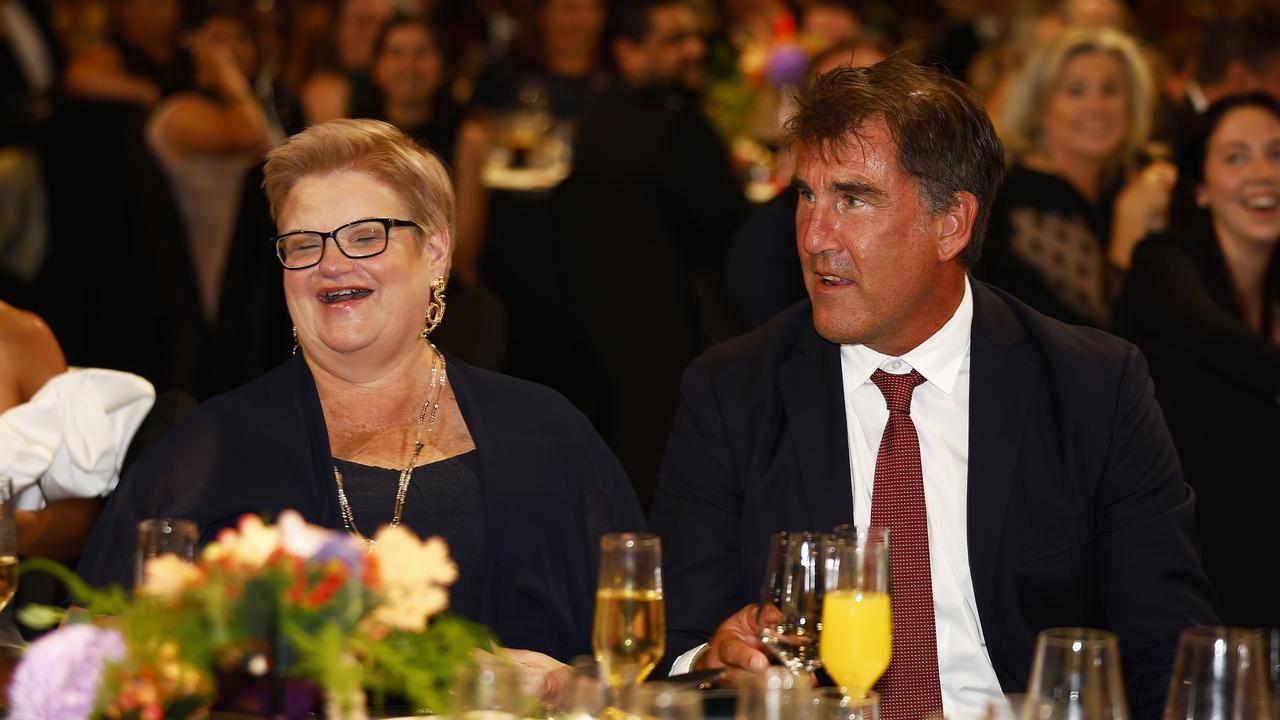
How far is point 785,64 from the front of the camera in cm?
635

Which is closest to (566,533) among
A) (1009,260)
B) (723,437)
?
(723,437)

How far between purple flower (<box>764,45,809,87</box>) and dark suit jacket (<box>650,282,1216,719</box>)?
3.86m

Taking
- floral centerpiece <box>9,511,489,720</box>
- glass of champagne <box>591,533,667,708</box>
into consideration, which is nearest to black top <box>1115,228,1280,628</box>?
glass of champagne <box>591,533,667,708</box>

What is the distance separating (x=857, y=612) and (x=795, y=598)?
90 mm

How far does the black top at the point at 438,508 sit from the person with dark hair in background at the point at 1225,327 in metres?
1.24

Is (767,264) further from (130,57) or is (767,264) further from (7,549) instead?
(130,57)

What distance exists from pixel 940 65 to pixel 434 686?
58.7 inches

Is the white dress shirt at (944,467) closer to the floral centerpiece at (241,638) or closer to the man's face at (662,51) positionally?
the floral centerpiece at (241,638)

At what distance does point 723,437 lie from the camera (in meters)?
2.51

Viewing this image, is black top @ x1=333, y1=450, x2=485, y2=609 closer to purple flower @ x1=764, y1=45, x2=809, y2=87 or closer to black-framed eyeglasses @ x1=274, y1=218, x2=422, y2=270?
black-framed eyeglasses @ x1=274, y1=218, x2=422, y2=270

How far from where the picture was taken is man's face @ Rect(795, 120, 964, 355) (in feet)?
8.00

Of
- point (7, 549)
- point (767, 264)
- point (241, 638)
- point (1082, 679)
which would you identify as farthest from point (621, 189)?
point (241, 638)

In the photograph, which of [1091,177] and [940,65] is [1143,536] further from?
[1091,177]

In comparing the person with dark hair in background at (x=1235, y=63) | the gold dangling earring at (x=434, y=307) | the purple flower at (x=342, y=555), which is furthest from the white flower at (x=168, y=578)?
the person with dark hair in background at (x=1235, y=63)
